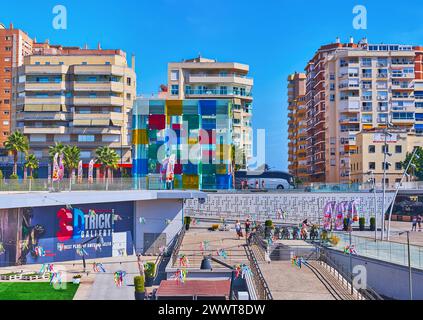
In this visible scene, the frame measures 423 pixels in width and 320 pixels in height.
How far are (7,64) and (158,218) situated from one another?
5716cm

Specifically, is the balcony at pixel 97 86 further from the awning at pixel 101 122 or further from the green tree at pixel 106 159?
the green tree at pixel 106 159

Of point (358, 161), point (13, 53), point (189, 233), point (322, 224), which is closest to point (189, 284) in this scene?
point (189, 233)

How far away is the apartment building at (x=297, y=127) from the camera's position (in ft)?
338

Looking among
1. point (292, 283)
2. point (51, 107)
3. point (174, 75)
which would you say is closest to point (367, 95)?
point (174, 75)

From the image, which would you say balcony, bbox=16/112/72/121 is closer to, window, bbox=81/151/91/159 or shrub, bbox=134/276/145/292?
window, bbox=81/151/91/159

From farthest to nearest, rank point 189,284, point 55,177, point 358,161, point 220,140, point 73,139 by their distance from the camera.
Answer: point 73,139, point 358,161, point 220,140, point 55,177, point 189,284

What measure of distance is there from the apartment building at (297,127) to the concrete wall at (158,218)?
6583 centimetres

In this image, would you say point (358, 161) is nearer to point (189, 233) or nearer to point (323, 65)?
point (323, 65)

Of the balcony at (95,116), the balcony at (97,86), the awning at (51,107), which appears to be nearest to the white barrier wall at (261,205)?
the balcony at (95,116)

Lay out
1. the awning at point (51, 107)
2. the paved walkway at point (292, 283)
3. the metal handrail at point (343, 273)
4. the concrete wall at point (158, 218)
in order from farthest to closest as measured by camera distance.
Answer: the awning at point (51, 107) → the concrete wall at point (158, 218) → the metal handrail at point (343, 273) → the paved walkway at point (292, 283)

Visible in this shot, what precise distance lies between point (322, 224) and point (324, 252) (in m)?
21.6

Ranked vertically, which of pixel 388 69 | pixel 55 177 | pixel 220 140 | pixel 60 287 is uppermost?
pixel 388 69

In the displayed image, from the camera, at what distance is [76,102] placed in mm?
73438

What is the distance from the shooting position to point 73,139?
75.1 meters
